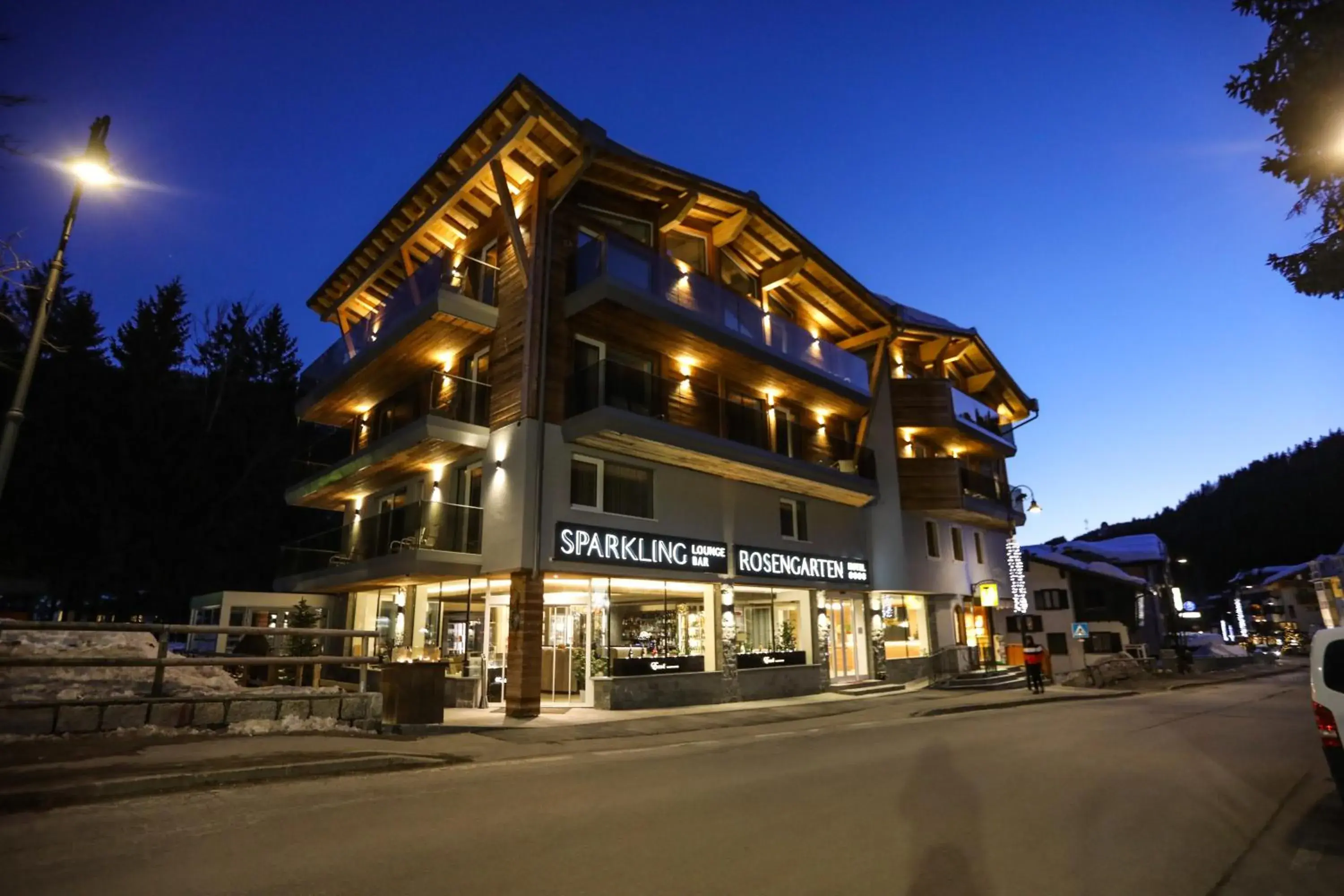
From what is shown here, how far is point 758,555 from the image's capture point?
2095 centimetres

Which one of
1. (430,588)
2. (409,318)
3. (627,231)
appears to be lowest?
(430,588)

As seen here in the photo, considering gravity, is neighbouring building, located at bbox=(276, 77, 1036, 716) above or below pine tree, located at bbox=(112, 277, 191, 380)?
below

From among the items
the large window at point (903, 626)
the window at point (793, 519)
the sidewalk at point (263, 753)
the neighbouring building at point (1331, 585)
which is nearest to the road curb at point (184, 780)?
the sidewalk at point (263, 753)

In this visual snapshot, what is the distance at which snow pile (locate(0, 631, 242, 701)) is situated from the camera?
9094 mm

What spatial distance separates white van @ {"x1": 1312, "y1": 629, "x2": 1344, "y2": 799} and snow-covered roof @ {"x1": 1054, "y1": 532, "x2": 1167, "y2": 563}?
45.5 metres

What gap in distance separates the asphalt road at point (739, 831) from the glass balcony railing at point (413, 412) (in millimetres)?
10767

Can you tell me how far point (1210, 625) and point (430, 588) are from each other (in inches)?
5268

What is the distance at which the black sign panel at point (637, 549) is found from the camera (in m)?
16.4

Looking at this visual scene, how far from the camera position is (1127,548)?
48.3m

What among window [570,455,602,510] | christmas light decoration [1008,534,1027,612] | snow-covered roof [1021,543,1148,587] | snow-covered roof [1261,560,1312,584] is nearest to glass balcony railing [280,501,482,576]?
window [570,455,602,510]

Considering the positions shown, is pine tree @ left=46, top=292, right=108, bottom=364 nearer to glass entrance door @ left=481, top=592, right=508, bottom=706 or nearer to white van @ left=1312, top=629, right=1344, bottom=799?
glass entrance door @ left=481, top=592, right=508, bottom=706

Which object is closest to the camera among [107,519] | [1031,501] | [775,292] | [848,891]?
[848,891]

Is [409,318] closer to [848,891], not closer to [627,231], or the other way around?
[627,231]

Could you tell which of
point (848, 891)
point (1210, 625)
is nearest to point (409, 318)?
point (848, 891)
